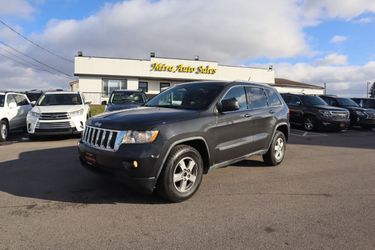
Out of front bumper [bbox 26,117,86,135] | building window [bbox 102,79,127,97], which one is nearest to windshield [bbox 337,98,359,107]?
front bumper [bbox 26,117,86,135]

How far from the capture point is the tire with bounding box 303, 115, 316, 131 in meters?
15.5

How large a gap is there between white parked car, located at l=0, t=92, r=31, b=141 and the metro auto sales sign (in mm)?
21489

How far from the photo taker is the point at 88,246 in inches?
139

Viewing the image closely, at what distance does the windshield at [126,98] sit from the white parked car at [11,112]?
3332 millimetres

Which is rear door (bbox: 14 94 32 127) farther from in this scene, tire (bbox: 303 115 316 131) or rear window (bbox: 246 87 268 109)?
tire (bbox: 303 115 316 131)

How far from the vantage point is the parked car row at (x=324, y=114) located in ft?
49.7

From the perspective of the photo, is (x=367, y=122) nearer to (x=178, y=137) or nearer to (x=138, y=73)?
(x=178, y=137)

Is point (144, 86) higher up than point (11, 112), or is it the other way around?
point (144, 86)

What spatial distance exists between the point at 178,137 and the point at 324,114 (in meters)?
12.2

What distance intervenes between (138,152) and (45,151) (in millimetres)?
5255

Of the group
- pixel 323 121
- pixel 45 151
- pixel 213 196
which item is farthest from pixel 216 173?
pixel 323 121

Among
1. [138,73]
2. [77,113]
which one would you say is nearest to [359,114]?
[77,113]

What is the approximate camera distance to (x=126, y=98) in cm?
1323

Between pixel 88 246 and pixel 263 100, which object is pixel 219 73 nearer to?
pixel 263 100
